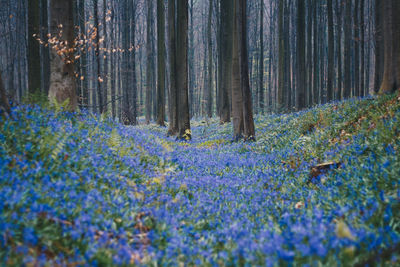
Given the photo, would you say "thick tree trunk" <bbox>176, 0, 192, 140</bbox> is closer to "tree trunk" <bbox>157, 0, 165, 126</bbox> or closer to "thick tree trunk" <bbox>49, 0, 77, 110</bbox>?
"tree trunk" <bbox>157, 0, 165, 126</bbox>

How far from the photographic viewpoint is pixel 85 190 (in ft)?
11.3

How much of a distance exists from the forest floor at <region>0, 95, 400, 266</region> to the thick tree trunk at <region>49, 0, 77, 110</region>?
1.18 metres

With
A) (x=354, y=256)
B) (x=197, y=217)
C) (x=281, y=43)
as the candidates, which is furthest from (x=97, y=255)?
(x=281, y=43)

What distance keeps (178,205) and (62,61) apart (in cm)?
502

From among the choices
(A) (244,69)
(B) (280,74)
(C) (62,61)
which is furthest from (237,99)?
(B) (280,74)

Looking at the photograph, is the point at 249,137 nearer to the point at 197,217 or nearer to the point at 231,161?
the point at 231,161

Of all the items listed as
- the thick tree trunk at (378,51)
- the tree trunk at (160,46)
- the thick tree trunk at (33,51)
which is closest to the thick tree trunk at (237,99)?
the thick tree trunk at (378,51)

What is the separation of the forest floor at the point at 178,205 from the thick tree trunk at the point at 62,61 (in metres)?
1.18

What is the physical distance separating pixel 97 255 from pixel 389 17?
13222mm

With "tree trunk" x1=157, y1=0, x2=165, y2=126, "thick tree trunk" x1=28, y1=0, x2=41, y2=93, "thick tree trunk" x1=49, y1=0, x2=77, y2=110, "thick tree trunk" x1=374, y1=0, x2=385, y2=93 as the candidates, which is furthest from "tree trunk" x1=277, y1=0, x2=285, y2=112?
"thick tree trunk" x1=49, y1=0, x2=77, y2=110

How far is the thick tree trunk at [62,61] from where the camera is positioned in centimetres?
679

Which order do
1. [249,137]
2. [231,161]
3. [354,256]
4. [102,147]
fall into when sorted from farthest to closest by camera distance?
[249,137] → [231,161] → [102,147] → [354,256]

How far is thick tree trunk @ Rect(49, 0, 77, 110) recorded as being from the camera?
6789 mm

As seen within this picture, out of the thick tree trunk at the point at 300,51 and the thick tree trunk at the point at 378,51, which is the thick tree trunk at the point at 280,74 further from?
the thick tree trunk at the point at 378,51
